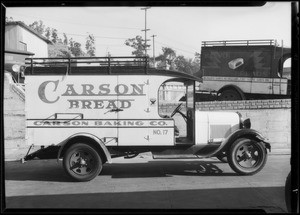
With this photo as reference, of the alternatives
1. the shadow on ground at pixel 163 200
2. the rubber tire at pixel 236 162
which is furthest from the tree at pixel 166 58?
the shadow on ground at pixel 163 200

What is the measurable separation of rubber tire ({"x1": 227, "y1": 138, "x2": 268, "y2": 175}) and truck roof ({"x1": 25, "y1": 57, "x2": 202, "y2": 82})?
228 centimetres

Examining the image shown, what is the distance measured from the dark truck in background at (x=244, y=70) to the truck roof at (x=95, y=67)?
18.1 feet

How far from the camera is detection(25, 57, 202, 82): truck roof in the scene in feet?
25.4

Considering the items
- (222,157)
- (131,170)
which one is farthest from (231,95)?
(131,170)

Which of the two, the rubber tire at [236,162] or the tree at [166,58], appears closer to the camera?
the rubber tire at [236,162]

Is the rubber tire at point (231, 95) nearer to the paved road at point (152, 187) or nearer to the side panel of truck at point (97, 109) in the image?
the paved road at point (152, 187)

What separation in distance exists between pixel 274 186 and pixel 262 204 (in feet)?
4.78

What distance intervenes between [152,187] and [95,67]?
2.97m

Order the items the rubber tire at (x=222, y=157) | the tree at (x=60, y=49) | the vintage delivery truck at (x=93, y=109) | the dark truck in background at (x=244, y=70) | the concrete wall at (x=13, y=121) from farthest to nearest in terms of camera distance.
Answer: the dark truck in background at (x=244, y=70), the concrete wall at (x=13, y=121), the tree at (x=60, y=49), the rubber tire at (x=222, y=157), the vintage delivery truck at (x=93, y=109)

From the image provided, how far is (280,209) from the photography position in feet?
17.9

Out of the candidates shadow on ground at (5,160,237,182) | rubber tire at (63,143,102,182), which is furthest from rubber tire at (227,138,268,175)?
rubber tire at (63,143,102,182)

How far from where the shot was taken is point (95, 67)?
310 inches

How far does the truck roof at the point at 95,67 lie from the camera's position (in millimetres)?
7746

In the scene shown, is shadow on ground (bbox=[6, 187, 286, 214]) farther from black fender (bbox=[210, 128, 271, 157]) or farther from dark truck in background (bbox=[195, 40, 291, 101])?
dark truck in background (bbox=[195, 40, 291, 101])
